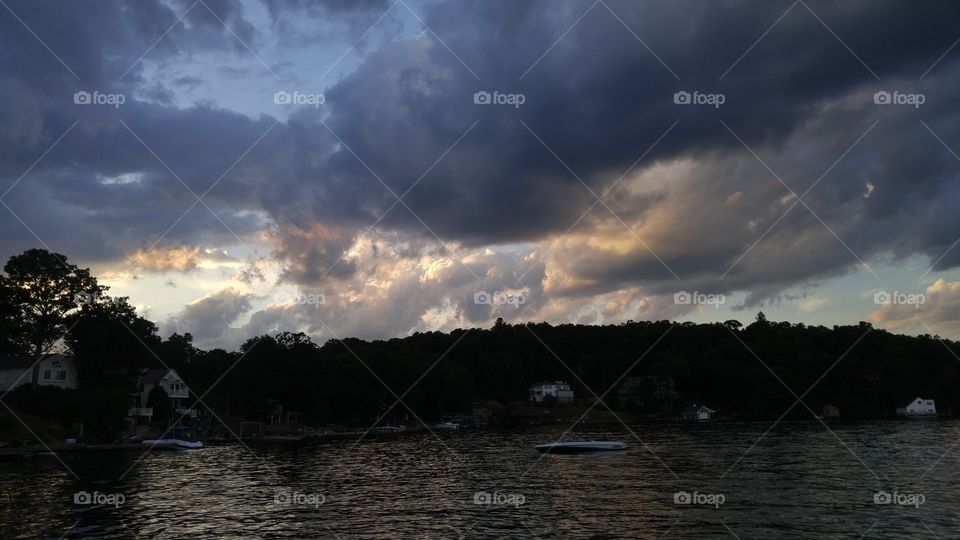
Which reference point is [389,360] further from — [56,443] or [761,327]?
[761,327]

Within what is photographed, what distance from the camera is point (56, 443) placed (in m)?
70.8

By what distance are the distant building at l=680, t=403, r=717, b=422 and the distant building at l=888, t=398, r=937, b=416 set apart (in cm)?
3956

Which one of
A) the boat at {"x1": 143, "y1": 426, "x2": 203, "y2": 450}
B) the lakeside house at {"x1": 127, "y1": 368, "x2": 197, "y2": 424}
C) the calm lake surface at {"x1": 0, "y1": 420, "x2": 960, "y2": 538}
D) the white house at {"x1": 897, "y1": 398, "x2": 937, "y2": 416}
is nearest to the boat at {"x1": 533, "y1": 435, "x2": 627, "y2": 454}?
the calm lake surface at {"x1": 0, "y1": 420, "x2": 960, "y2": 538}

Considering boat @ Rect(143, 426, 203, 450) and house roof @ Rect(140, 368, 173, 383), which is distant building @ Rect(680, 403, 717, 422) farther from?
house roof @ Rect(140, 368, 173, 383)

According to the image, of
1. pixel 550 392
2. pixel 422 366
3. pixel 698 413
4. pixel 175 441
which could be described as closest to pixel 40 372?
pixel 175 441

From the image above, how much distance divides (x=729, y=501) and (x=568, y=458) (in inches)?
1050

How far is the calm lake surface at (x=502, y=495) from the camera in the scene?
93.0ft

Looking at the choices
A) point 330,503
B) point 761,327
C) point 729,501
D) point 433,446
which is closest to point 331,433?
point 433,446

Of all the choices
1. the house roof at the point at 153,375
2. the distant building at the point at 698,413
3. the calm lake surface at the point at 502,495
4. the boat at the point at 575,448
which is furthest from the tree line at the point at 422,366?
the boat at the point at 575,448

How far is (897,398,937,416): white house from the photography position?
14612 centimetres

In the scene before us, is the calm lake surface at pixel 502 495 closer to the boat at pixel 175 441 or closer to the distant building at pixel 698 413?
the boat at pixel 175 441

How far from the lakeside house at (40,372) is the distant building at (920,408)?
516 ft

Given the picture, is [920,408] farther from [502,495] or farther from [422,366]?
[502,495]

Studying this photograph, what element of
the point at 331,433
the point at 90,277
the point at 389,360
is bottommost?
the point at 331,433
